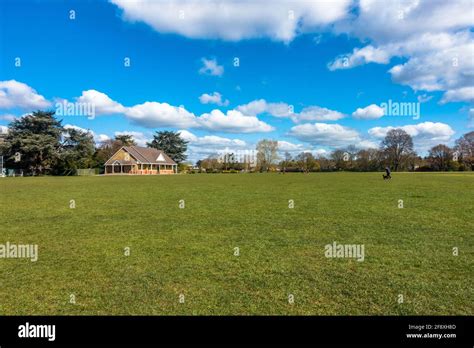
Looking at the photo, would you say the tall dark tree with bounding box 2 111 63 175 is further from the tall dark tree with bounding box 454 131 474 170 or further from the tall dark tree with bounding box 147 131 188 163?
the tall dark tree with bounding box 454 131 474 170

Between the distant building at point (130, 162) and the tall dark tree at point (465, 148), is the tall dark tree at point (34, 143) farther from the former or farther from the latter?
the tall dark tree at point (465, 148)

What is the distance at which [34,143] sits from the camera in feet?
202

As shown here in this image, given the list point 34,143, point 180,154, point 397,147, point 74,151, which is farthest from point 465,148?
point 34,143

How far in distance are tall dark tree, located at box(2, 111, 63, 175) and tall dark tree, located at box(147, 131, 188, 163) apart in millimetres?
40769

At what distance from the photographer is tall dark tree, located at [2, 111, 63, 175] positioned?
61406 mm

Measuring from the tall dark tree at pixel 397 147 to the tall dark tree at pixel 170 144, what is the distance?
65.6m

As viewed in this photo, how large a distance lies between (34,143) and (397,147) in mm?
91298

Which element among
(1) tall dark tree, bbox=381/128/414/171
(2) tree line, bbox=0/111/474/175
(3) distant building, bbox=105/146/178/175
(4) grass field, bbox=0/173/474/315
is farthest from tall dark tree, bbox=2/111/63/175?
(1) tall dark tree, bbox=381/128/414/171

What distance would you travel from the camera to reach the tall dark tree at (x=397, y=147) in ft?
285

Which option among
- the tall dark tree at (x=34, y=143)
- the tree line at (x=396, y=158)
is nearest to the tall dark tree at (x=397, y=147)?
the tree line at (x=396, y=158)

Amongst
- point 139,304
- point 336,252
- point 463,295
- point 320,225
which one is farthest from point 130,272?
point 320,225

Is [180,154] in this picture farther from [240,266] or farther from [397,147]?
[240,266]
